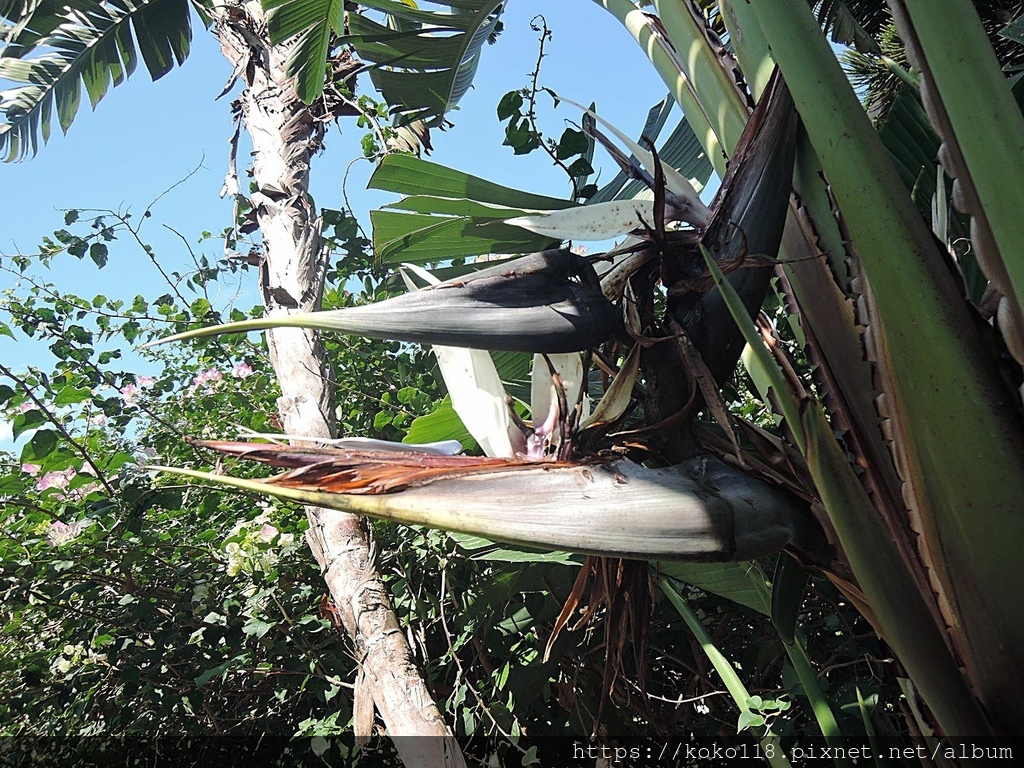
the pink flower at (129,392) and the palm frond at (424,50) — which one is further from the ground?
the palm frond at (424,50)

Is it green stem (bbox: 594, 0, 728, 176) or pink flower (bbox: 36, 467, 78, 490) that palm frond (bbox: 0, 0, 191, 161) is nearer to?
pink flower (bbox: 36, 467, 78, 490)

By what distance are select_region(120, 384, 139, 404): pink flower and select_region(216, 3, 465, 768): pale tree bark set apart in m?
0.71

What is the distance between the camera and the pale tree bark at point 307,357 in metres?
1.13

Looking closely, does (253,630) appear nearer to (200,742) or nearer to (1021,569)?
(200,742)

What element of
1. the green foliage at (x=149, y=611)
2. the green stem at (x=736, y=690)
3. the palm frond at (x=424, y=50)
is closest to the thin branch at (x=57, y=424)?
the green foliage at (x=149, y=611)

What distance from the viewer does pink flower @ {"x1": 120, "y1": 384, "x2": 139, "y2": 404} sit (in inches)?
79.7

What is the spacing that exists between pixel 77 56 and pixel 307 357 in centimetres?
172

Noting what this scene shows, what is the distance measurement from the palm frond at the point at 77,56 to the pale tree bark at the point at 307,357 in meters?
0.64

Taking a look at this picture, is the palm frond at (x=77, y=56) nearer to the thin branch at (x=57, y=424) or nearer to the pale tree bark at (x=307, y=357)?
the pale tree bark at (x=307, y=357)

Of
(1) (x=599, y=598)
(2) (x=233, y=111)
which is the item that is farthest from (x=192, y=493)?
(1) (x=599, y=598)

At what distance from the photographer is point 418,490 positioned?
1.47ft

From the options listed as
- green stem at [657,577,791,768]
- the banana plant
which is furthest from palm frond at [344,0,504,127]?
green stem at [657,577,791,768]

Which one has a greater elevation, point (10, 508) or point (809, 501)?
point (809, 501)

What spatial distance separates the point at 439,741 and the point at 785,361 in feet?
2.73
